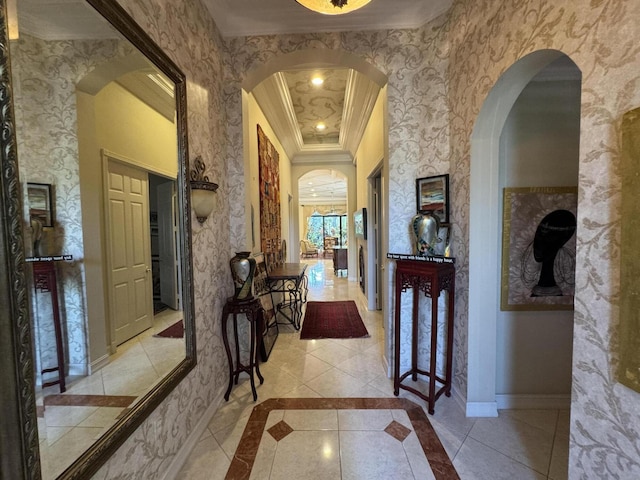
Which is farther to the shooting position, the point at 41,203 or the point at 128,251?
the point at 128,251

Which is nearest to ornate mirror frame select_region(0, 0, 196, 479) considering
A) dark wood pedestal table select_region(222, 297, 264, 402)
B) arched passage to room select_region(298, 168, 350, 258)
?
dark wood pedestal table select_region(222, 297, 264, 402)

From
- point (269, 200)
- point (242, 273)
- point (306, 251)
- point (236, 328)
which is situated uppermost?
point (269, 200)

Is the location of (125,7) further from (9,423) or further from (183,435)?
(183,435)

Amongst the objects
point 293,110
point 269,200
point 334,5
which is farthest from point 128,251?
point 293,110

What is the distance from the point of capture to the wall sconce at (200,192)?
1.71m

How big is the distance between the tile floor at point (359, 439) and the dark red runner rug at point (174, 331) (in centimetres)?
77

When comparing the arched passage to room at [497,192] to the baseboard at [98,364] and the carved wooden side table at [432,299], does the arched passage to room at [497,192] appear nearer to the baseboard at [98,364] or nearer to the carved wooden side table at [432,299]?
the carved wooden side table at [432,299]

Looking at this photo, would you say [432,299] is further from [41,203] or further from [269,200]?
[269,200]

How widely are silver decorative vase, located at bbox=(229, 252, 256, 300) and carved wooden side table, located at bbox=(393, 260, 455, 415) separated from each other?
117 cm

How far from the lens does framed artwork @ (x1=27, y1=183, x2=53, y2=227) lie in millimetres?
788

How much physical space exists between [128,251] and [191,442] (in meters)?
1.31

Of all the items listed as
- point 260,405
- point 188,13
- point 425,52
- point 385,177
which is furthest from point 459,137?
point 260,405

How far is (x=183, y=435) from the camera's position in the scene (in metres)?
1.57

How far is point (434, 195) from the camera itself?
7.04 feet
